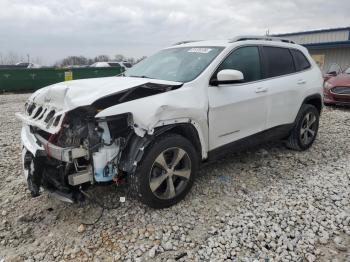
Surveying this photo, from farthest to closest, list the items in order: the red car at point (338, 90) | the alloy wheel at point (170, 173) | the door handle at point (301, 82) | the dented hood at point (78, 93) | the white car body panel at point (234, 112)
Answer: the red car at point (338, 90) → the door handle at point (301, 82) → the white car body panel at point (234, 112) → the alloy wheel at point (170, 173) → the dented hood at point (78, 93)

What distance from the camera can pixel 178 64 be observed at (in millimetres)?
4223

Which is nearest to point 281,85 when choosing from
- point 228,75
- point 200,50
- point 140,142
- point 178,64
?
point 200,50

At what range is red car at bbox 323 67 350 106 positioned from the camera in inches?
388

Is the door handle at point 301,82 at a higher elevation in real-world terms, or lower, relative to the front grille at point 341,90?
higher

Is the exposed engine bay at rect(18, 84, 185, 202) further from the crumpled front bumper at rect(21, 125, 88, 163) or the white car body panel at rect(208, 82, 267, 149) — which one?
the white car body panel at rect(208, 82, 267, 149)

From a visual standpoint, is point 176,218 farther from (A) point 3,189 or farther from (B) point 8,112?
(B) point 8,112

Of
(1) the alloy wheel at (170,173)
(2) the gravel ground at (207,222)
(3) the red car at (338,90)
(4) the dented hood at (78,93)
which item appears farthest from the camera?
(3) the red car at (338,90)

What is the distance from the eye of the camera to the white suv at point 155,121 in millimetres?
3137

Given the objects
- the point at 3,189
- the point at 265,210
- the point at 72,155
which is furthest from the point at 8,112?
the point at 265,210

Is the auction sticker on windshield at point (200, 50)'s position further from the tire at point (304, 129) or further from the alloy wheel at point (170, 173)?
the tire at point (304, 129)

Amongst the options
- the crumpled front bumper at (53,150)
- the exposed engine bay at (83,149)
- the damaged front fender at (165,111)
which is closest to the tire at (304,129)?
the damaged front fender at (165,111)

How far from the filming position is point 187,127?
3.58m

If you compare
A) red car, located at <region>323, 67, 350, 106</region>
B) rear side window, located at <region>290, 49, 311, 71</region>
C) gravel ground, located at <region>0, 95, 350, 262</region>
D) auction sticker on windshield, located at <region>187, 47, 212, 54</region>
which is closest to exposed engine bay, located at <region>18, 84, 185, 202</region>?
gravel ground, located at <region>0, 95, 350, 262</region>

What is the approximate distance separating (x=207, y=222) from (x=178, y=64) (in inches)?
78.4
